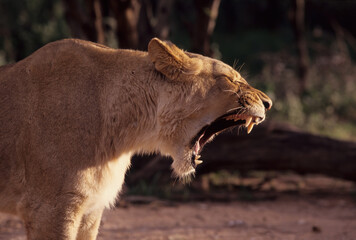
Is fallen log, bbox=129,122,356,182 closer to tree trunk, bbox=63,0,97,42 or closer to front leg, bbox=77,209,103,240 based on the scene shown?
tree trunk, bbox=63,0,97,42

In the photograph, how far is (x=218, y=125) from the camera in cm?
341

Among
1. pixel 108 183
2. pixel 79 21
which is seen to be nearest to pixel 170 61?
pixel 108 183

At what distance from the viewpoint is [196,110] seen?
3217mm

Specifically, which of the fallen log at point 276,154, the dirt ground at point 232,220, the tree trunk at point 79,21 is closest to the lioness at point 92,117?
the dirt ground at point 232,220

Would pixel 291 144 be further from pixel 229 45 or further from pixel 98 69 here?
pixel 229 45

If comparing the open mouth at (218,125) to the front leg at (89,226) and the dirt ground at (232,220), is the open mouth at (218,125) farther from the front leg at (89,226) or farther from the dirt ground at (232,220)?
the dirt ground at (232,220)

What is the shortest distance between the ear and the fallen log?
3.20 meters

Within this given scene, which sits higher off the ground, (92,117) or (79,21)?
(79,21)

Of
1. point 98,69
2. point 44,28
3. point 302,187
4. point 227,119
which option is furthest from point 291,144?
point 44,28

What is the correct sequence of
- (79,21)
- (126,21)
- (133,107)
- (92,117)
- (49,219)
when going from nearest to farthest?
(49,219)
(92,117)
(133,107)
(126,21)
(79,21)

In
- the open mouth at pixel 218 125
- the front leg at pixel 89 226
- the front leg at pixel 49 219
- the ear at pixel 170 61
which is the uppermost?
the ear at pixel 170 61

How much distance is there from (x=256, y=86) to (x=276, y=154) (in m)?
4.25

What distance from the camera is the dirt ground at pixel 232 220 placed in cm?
493

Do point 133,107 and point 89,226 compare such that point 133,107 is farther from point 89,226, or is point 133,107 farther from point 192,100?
point 89,226
